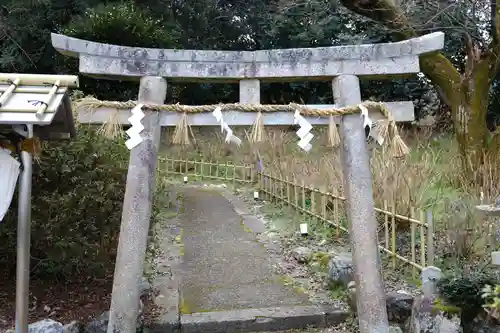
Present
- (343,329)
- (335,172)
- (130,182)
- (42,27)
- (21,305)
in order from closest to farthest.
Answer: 1. (21,305)
2. (130,182)
3. (343,329)
4. (335,172)
5. (42,27)

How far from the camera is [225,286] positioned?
17.6ft

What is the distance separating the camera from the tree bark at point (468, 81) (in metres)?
7.71

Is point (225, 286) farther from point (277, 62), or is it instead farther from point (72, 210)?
point (277, 62)

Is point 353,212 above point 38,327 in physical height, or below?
above

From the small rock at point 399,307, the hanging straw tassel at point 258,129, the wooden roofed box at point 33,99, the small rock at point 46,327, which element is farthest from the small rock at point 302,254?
the wooden roofed box at point 33,99

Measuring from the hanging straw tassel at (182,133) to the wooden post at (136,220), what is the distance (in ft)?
0.55

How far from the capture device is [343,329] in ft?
14.2

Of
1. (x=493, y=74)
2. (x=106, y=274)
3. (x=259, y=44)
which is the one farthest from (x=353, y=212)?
(x=259, y=44)

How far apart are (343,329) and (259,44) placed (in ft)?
41.8

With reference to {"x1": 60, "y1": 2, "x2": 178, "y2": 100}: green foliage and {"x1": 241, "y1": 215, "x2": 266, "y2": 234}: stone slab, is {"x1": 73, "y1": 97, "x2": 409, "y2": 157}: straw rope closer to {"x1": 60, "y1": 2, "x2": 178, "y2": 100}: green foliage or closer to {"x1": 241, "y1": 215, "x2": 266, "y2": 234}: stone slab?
{"x1": 241, "y1": 215, "x2": 266, "y2": 234}: stone slab

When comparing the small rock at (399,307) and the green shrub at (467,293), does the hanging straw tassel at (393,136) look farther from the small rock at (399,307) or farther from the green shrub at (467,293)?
the small rock at (399,307)

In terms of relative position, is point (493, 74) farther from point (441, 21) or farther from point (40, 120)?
point (40, 120)

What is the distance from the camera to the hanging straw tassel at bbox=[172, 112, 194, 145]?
3.41 meters

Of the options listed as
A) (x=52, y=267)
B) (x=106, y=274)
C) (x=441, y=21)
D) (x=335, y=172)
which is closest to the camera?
(x=52, y=267)
